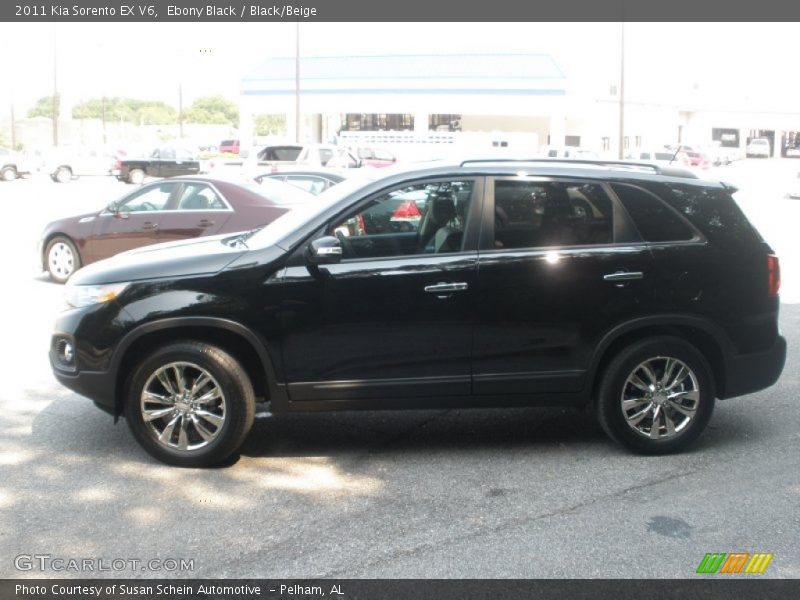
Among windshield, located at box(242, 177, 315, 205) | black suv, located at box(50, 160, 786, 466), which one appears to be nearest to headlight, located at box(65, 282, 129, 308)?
black suv, located at box(50, 160, 786, 466)

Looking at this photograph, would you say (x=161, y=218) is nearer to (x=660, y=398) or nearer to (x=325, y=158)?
(x=660, y=398)

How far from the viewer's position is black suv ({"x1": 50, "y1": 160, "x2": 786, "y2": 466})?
18.2ft

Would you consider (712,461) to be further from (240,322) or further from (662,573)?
(240,322)

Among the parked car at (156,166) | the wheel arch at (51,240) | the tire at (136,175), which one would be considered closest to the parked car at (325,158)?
the parked car at (156,166)

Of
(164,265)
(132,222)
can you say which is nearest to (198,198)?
(132,222)

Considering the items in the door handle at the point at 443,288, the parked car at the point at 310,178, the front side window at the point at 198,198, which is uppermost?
the parked car at the point at 310,178

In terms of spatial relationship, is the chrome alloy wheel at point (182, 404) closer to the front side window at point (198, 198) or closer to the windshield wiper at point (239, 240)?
the windshield wiper at point (239, 240)

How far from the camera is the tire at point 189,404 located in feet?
18.1

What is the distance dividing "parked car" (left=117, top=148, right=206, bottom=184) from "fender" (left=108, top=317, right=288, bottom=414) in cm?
3710

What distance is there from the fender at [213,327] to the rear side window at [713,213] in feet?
8.77

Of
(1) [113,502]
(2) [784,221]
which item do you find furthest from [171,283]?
(2) [784,221]

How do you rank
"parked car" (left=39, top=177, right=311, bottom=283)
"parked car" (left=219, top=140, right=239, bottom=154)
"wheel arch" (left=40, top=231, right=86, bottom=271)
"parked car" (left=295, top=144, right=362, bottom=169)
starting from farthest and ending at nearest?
"parked car" (left=219, top=140, right=239, bottom=154) → "parked car" (left=295, top=144, right=362, bottom=169) → "wheel arch" (left=40, top=231, right=86, bottom=271) → "parked car" (left=39, top=177, right=311, bottom=283)

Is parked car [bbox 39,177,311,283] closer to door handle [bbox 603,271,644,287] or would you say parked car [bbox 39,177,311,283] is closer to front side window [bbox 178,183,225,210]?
front side window [bbox 178,183,225,210]

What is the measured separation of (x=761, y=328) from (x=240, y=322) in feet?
10.6
